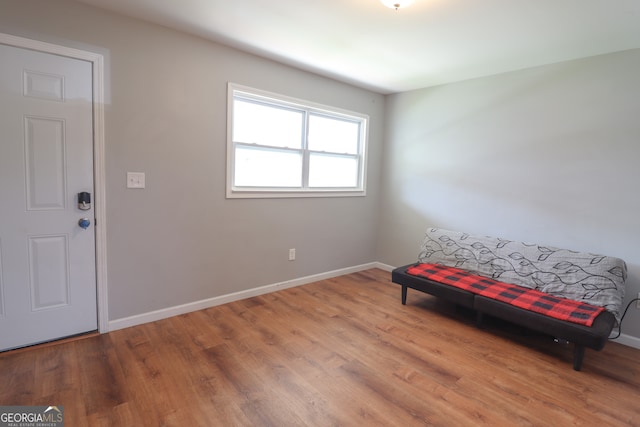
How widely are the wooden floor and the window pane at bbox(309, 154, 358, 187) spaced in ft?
5.56

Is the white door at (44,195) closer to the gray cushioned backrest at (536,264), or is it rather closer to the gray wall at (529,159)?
the gray cushioned backrest at (536,264)

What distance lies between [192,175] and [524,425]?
2921mm

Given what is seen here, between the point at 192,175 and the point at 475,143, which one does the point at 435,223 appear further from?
the point at 192,175

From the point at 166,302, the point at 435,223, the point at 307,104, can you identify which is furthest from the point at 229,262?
the point at 435,223

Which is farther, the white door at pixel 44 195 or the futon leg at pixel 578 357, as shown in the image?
the futon leg at pixel 578 357

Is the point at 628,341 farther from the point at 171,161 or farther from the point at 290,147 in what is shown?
the point at 171,161

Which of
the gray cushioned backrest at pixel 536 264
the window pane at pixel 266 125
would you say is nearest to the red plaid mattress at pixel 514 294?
the gray cushioned backrest at pixel 536 264

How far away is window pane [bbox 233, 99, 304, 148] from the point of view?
3186 mm

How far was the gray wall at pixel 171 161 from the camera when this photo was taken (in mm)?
2383

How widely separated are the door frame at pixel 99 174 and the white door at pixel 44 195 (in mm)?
34

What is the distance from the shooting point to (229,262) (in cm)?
318

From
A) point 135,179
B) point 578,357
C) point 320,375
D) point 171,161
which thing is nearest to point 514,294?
point 578,357

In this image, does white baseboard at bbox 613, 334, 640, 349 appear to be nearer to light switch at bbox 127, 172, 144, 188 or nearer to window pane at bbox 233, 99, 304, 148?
window pane at bbox 233, 99, 304, 148

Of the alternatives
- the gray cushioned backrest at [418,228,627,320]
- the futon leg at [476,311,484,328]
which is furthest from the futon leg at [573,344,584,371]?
the futon leg at [476,311,484,328]
